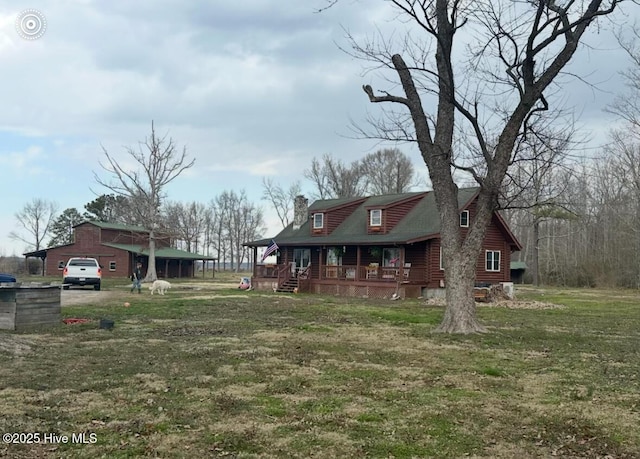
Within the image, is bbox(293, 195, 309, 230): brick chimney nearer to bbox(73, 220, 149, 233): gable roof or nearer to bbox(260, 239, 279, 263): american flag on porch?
bbox(260, 239, 279, 263): american flag on porch

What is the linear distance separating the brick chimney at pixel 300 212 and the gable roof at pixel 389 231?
45 centimetres

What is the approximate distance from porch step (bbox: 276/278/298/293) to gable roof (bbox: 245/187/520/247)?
228 centimetres

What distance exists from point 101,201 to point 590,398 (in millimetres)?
79666

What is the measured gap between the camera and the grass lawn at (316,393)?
5234 mm

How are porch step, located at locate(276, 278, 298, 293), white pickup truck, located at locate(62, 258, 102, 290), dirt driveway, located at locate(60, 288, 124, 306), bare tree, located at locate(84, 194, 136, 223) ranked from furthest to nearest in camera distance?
bare tree, located at locate(84, 194, 136, 223) → porch step, located at locate(276, 278, 298, 293) → white pickup truck, located at locate(62, 258, 102, 290) → dirt driveway, located at locate(60, 288, 124, 306)

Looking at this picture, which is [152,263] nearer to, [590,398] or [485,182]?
[485,182]

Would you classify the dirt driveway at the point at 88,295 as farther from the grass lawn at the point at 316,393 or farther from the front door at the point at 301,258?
the front door at the point at 301,258

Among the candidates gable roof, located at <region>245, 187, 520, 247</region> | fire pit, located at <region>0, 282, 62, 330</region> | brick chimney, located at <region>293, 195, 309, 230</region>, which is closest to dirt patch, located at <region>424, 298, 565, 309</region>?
gable roof, located at <region>245, 187, 520, 247</region>

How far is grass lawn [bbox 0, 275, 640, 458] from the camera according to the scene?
523 centimetres

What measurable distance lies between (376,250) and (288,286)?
220 inches

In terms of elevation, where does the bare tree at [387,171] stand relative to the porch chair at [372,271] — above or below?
above

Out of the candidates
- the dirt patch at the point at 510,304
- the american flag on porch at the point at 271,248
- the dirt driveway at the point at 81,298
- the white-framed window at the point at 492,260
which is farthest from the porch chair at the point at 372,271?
the dirt driveway at the point at 81,298

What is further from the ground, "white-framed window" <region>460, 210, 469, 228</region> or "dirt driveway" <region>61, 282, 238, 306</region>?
"white-framed window" <region>460, 210, 469, 228</region>

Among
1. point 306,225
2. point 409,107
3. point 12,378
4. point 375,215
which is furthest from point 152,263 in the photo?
point 12,378
